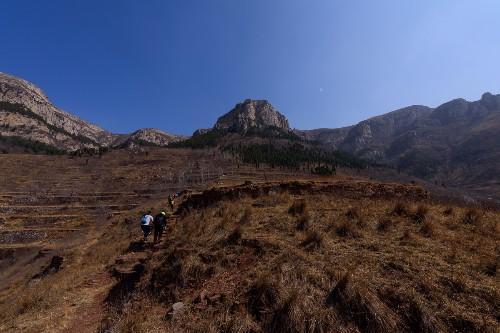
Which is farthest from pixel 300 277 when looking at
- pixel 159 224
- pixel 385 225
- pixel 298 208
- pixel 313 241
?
pixel 159 224

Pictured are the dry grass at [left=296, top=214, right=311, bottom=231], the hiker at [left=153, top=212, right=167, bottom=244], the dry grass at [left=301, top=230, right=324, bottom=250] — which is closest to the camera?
the dry grass at [left=301, top=230, right=324, bottom=250]

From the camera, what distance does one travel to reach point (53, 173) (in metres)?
103

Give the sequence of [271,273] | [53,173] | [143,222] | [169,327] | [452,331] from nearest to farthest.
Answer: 1. [452,331]
2. [169,327]
3. [271,273]
4. [143,222]
5. [53,173]

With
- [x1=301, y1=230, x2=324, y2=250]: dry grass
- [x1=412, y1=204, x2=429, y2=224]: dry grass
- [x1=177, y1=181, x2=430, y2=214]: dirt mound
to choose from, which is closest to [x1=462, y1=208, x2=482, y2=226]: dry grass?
[x1=412, y1=204, x2=429, y2=224]: dry grass

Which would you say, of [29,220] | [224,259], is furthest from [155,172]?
[224,259]

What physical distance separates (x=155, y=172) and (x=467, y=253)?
10904 cm

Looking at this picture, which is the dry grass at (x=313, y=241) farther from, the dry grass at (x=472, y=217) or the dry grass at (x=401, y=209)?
the dry grass at (x=472, y=217)

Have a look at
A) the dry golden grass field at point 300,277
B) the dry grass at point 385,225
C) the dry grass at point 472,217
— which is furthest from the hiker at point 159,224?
the dry grass at point 472,217

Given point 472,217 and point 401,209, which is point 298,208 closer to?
point 401,209

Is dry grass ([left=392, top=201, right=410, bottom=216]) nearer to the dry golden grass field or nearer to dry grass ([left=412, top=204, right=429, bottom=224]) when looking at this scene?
the dry golden grass field

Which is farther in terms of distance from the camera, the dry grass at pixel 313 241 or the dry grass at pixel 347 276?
the dry grass at pixel 313 241

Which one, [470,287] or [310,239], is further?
[310,239]

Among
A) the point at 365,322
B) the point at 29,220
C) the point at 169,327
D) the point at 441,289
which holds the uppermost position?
the point at 441,289

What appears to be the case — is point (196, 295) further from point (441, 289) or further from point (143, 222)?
point (143, 222)
